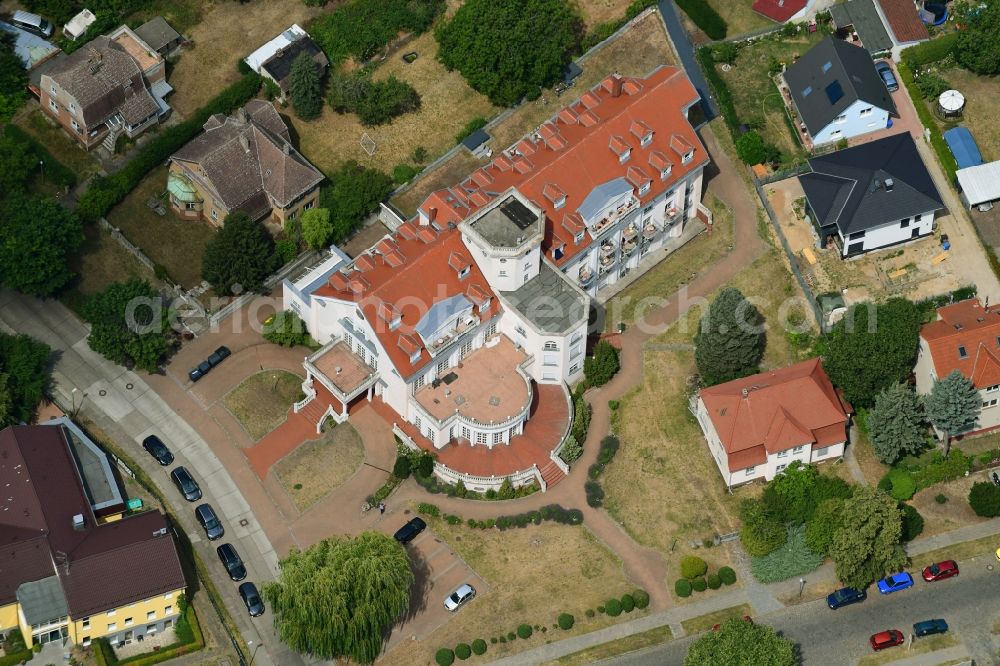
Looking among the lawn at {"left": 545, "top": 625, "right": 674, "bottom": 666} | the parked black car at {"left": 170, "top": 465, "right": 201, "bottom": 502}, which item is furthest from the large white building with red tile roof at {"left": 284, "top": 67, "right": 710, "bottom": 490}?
the lawn at {"left": 545, "top": 625, "right": 674, "bottom": 666}

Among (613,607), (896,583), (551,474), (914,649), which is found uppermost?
(551,474)

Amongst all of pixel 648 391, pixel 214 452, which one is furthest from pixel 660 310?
pixel 214 452

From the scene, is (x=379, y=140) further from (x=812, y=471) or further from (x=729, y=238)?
(x=812, y=471)

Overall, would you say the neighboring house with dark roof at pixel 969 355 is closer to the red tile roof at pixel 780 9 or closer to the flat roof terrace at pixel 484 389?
the flat roof terrace at pixel 484 389

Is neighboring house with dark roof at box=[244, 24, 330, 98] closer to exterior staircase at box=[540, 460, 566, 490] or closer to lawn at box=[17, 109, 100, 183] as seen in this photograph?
lawn at box=[17, 109, 100, 183]

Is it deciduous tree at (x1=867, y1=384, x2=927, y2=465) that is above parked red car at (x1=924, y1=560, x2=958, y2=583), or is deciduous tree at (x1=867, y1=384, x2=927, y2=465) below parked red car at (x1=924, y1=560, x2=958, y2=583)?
above

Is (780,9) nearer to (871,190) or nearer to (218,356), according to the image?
(871,190)

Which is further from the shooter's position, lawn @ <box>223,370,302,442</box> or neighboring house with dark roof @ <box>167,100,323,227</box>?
neighboring house with dark roof @ <box>167,100,323,227</box>

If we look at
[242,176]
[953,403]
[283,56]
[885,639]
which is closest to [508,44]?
[283,56]
